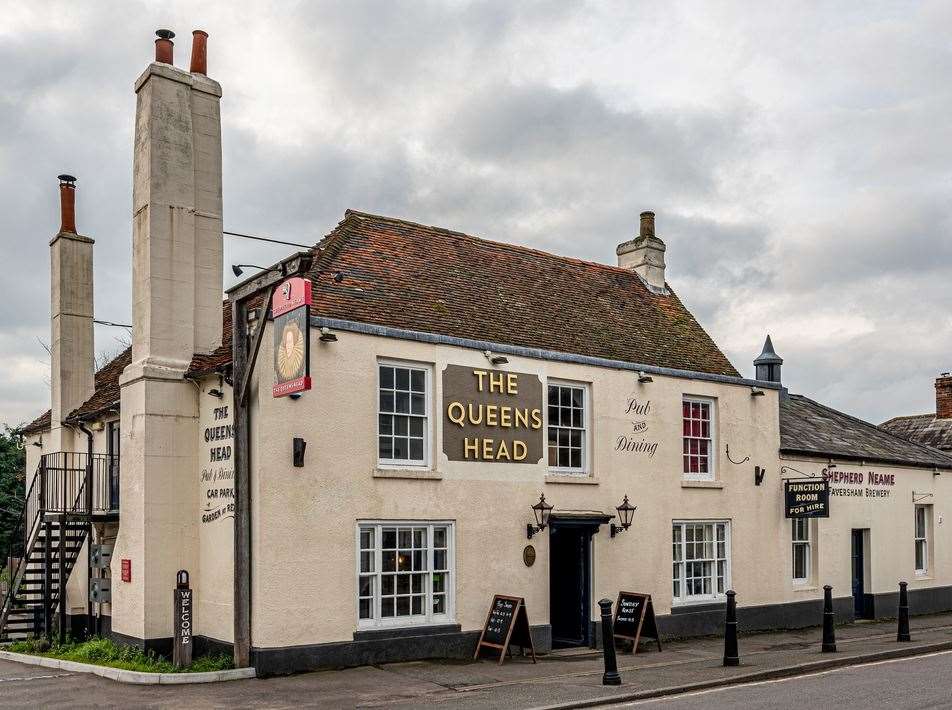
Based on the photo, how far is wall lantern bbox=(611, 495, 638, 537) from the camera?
1852 centimetres

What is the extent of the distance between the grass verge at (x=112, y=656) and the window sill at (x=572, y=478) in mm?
6419

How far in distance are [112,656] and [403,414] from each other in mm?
5977

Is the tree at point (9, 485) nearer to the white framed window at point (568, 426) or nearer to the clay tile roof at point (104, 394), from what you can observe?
the clay tile roof at point (104, 394)

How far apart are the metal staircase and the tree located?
50.1 feet

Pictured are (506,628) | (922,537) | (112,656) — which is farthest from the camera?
(922,537)

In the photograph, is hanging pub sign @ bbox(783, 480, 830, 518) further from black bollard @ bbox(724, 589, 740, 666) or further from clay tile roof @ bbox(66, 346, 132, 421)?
clay tile roof @ bbox(66, 346, 132, 421)

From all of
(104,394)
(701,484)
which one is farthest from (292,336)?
(701,484)

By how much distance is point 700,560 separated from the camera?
20219 mm

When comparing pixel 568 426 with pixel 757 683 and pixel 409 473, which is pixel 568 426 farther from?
pixel 757 683

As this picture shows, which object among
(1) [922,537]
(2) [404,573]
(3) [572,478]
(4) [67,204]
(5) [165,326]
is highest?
(4) [67,204]

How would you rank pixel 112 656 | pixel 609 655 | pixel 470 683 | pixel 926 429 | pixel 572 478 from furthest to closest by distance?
pixel 926 429, pixel 572 478, pixel 112 656, pixel 470 683, pixel 609 655

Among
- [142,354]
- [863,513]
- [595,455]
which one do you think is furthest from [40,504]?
[863,513]

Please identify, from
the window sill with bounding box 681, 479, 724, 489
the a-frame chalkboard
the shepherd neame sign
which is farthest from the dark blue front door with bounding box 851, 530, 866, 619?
the a-frame chalkboard

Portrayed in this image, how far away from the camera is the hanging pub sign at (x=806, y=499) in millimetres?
20812
